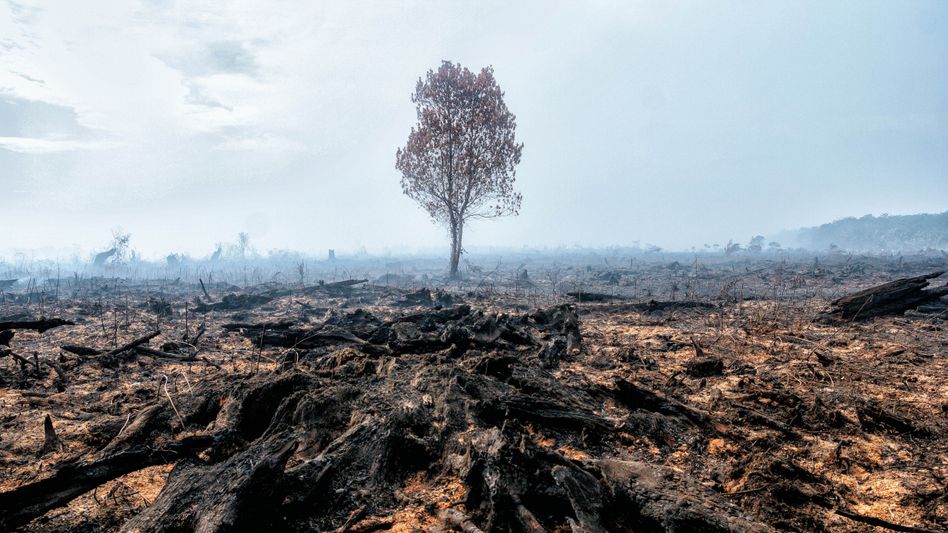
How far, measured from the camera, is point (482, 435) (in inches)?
151

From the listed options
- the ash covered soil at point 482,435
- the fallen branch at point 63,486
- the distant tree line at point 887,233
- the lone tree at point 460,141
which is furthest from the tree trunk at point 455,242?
the distant tree line at point 887,233

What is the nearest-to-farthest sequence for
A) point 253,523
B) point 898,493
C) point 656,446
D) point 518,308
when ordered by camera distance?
point 253,523, point 898,493, point 656,446, point 518,308

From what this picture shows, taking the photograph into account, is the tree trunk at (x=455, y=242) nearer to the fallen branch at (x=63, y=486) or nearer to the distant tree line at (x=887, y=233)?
the fallen branch at (x=63, y=486)

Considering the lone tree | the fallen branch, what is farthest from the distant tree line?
the fallen branch

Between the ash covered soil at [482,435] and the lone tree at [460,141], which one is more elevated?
the lone tree at [460,141]

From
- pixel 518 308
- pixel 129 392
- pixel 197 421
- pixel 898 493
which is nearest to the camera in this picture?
pixel 898 493

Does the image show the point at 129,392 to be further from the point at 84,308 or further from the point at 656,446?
the point at 84,308

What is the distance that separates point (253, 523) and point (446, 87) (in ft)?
87.8

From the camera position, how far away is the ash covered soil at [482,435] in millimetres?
2982

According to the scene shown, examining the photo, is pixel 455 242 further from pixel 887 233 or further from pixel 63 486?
pixel 887 233

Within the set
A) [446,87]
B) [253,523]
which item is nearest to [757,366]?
[253,523]

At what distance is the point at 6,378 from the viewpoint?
6.43 m

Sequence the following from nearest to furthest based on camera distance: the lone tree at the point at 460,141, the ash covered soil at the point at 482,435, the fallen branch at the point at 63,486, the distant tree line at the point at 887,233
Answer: the fallen branch at the point at 63,486, the ash covered soil at the point at 482,435, the lone tree at the point at 460,141, the distant tree line at the point at 887,233

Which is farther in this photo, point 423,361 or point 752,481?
point 423,361
